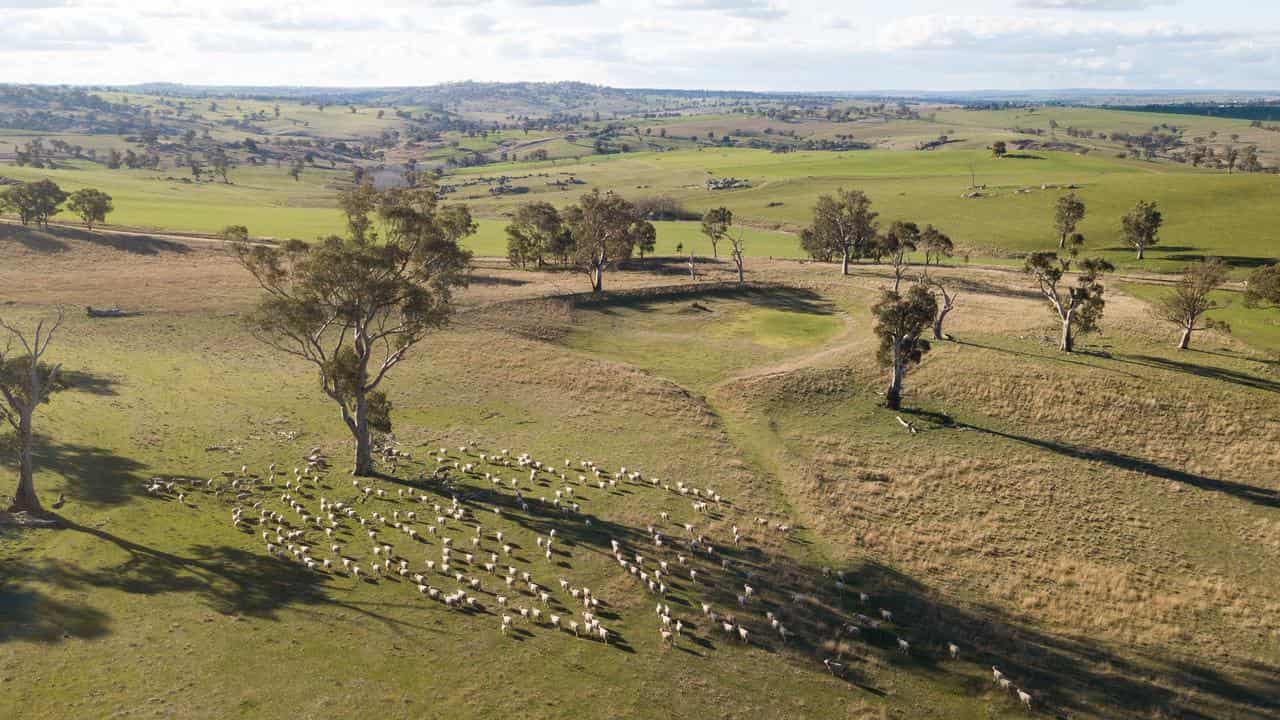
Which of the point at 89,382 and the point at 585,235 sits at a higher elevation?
the point at 585,235

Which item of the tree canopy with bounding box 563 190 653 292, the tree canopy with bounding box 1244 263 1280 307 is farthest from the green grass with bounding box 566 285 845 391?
the tree canopy with bounding box 1244 263 1280 307

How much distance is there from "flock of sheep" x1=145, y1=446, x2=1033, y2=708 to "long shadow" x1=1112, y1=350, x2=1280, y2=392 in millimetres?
44407

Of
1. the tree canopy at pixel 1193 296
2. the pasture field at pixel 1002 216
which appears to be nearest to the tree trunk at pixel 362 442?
the tree canopy at pixel 1193 296

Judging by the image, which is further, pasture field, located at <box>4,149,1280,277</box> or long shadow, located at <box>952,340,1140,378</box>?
pasture field, located at <box>4,149,1280,277</box>

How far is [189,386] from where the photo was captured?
63.3 meters

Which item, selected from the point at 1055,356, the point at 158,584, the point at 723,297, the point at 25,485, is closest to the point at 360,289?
the point at 158,584

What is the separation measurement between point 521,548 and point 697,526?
10549 mm

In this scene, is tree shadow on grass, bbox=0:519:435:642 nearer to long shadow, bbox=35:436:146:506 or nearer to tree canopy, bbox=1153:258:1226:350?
long shadow, bbox=35:436:146:506

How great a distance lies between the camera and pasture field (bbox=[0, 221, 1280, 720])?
1227 inches

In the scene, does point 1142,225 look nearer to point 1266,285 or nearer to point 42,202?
point 1266,285

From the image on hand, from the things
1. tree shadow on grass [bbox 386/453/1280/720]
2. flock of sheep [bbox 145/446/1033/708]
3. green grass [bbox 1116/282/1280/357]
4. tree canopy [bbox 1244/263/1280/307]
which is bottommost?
tree shadow on grass [bbox 386/453/1280/720]

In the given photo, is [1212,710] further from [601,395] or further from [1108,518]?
[601,395]

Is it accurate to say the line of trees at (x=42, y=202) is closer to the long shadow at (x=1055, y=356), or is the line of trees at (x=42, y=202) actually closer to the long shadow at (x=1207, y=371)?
the long shadow at (x=1055, y=356)

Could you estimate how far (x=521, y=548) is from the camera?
136 ft
